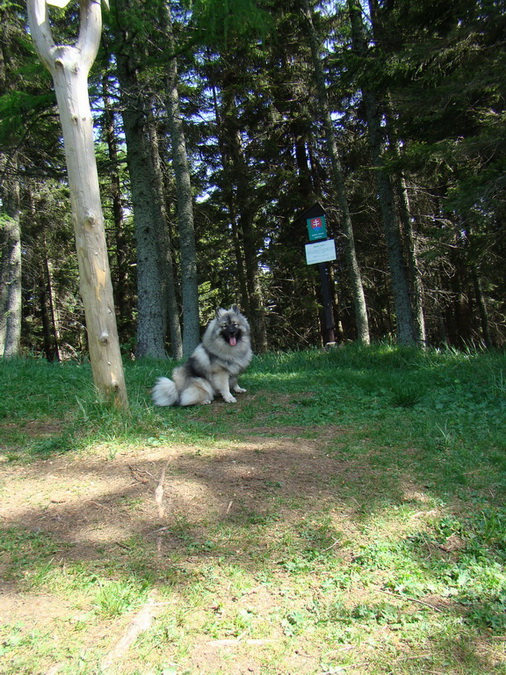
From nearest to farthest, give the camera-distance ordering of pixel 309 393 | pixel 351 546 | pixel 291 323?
pixel 351 546
pixel 309 393
pixel 291 323

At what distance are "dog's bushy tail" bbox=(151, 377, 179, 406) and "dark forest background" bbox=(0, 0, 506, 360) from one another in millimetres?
3597

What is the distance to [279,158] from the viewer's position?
13.8 meters

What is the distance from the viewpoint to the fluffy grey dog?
226 inches

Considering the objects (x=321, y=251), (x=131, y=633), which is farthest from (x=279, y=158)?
(x=131, y=633)

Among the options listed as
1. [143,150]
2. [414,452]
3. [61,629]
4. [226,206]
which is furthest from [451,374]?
→ [226,206]

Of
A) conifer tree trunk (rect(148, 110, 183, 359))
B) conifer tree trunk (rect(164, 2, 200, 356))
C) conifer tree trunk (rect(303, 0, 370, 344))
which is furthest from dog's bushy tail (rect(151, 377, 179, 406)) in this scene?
conifer tree trunk (rect(148, 110, 183, 359))

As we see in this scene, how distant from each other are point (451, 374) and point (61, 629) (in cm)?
585

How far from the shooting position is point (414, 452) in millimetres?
3889

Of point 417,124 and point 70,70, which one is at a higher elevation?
point 417,124

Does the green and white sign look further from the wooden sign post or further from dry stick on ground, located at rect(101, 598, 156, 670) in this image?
dry stick on ground, located at rect(101, 598, 156, 670)

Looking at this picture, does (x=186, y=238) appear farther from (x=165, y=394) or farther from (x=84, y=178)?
(x=84, y=178)

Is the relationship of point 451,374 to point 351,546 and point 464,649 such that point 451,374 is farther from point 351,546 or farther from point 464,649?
point 464,649

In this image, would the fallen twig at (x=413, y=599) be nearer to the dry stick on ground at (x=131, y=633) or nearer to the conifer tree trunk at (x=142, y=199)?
the dry stick on ground at (x=131, y=633)

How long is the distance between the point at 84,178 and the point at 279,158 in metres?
10.9
